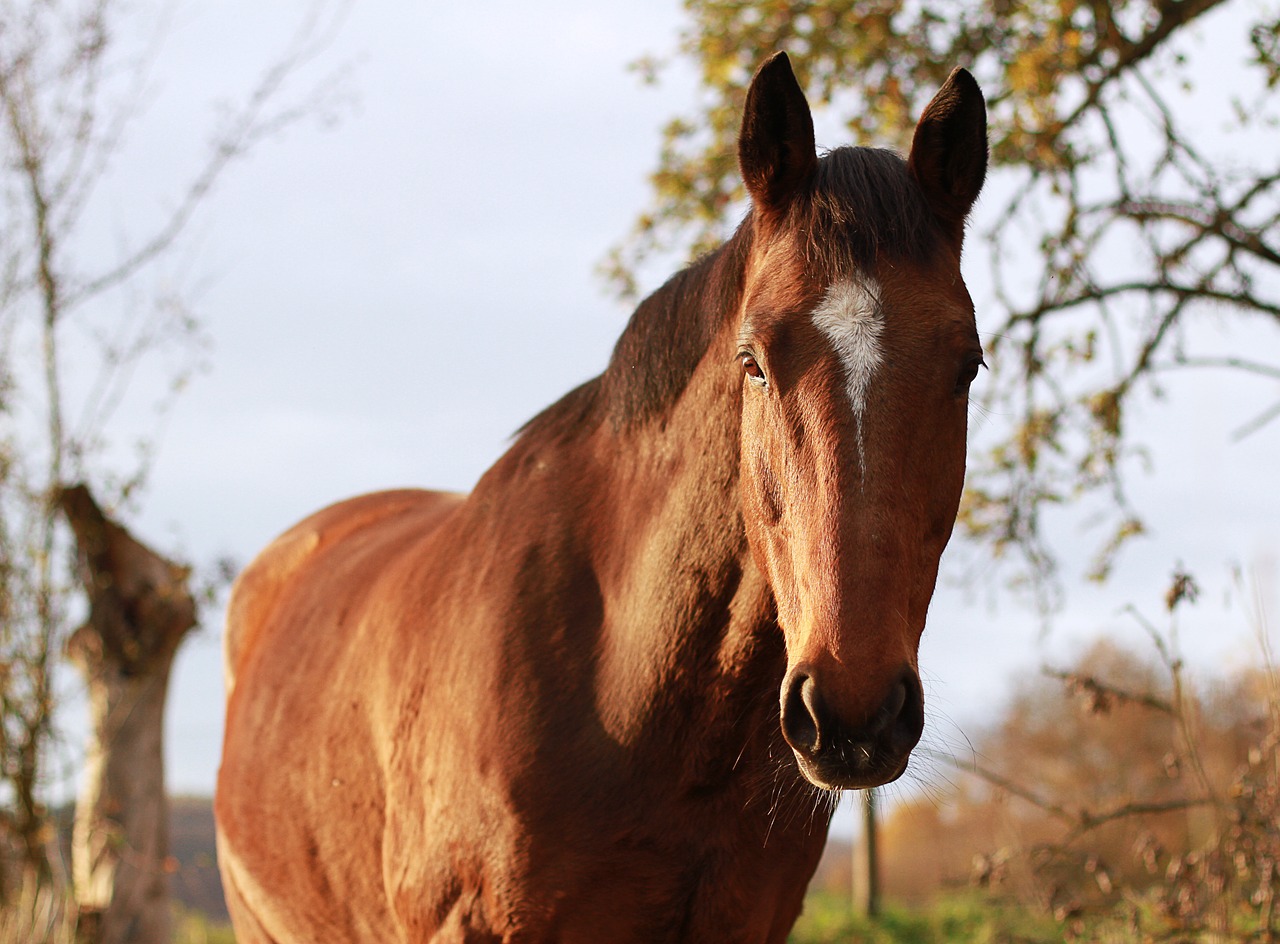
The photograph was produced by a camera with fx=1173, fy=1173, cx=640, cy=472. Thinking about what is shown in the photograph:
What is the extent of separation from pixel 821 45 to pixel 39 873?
7.05 meters

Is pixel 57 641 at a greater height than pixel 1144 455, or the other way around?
pixel 1144 455

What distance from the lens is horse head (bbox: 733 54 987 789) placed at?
192 cm

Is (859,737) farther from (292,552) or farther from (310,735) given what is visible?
(292,552)

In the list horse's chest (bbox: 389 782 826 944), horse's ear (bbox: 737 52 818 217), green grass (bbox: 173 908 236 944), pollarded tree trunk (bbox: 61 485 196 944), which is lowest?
green grass (bbox: 173 908 236 944)

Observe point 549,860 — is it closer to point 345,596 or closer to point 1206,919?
point 345,596

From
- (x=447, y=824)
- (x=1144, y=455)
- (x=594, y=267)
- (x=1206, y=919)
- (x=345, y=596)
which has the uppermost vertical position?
(x=594, y=267)

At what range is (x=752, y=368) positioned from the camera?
227 cm

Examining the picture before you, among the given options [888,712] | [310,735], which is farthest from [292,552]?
[888,712]

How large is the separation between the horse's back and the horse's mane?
948 mm

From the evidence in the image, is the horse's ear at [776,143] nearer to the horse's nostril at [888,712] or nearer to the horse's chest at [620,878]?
the horse's nostril at [888,712]

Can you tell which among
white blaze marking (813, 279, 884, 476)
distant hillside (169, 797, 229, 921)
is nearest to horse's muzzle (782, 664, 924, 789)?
white blaze marking (813, 279, 884, 476)

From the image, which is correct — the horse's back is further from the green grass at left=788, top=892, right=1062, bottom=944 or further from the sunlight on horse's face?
the green grass at left=788, top=892, right=1062, bottom=944

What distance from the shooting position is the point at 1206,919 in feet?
15.0

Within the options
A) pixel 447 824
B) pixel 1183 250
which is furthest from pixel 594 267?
pixel 447 824
